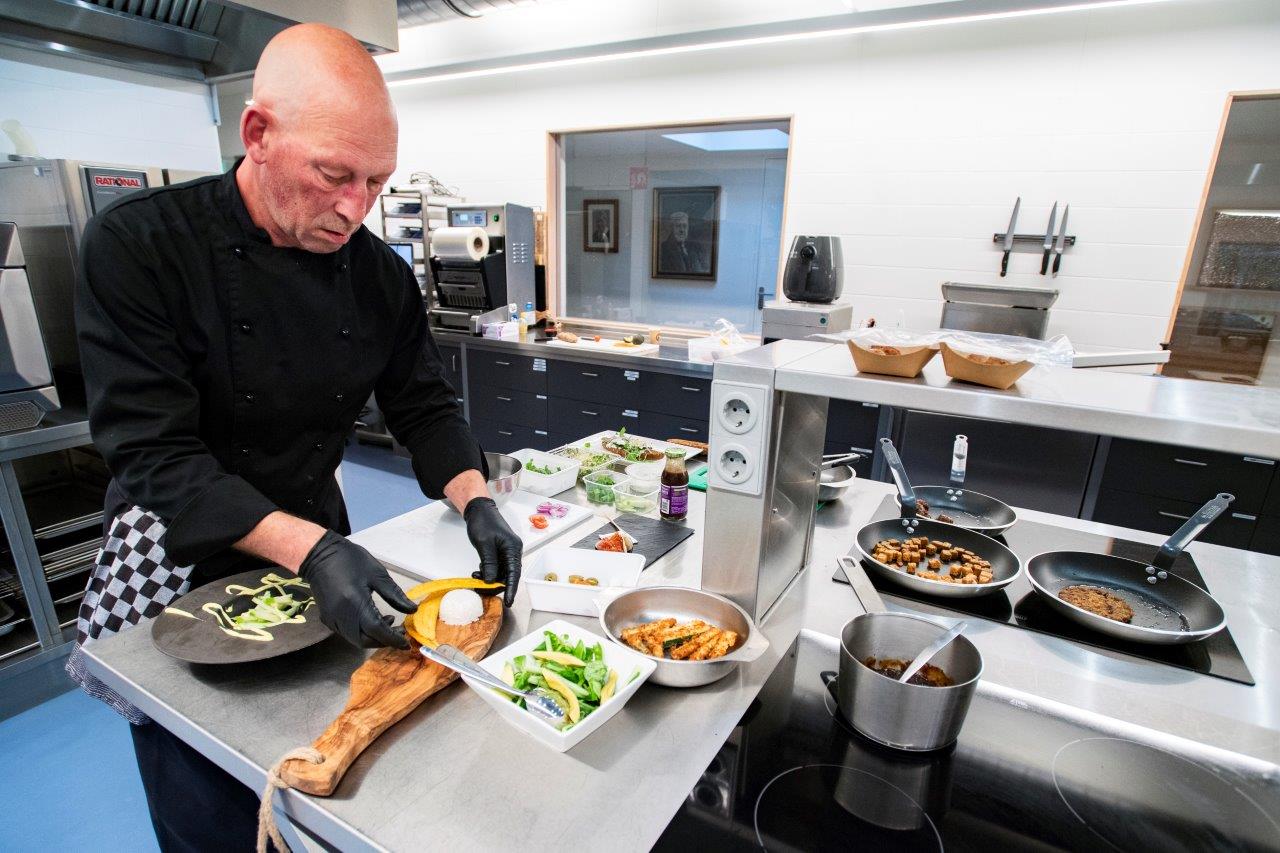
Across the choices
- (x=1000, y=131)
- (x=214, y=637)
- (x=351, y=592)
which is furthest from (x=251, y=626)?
(x=1000, y=131)

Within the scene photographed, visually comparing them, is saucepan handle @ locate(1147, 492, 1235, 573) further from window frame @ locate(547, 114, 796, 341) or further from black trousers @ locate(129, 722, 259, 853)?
window frame @ locate(547, 114, 796, 341)

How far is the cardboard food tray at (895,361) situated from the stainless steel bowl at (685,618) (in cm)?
48

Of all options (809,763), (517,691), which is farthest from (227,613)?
(809,763)

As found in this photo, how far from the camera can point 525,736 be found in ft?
3.12

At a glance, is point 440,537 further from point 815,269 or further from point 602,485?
point 815,269

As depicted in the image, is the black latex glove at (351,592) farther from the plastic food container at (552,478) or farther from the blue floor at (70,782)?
the blue floor at (70,782)

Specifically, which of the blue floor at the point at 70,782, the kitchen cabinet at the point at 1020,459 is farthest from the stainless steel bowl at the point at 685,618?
the kitchen cabinet at the point at 1020,459

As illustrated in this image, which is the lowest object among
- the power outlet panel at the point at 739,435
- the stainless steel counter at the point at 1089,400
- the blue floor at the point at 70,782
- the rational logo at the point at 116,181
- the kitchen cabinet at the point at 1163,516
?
the blue floor at the point at 70,782

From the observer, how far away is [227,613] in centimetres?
115

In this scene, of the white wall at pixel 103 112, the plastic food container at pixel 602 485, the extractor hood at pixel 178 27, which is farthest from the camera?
the white wall at pixel 103 112

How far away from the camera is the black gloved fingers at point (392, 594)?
42.3 inches

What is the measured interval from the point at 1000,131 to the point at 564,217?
3.13m

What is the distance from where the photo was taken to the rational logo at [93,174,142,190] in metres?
2.71

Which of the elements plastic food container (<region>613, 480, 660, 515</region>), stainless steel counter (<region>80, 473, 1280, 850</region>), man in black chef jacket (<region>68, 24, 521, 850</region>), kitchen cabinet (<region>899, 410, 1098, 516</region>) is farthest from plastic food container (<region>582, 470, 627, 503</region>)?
kitchen cabinet (<region>899, 410, 1098, 516</region>)
